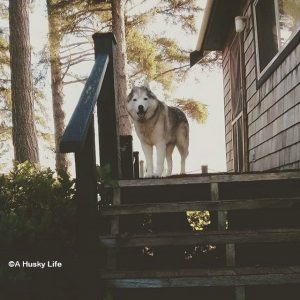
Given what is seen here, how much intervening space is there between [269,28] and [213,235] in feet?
13.1

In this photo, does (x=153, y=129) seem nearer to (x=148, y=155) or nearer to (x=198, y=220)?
(x=148, y=155)

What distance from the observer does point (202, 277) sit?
3250 millimetres

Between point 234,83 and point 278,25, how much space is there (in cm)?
347

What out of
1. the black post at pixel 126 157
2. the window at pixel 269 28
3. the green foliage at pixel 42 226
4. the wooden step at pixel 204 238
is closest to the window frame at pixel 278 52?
the window at pixel 269 28

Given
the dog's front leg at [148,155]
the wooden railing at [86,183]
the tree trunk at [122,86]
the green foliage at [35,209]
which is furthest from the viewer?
the tree trunk at [122,86]

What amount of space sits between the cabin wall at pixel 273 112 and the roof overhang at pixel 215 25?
0.57 metres

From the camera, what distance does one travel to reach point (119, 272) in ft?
10.9

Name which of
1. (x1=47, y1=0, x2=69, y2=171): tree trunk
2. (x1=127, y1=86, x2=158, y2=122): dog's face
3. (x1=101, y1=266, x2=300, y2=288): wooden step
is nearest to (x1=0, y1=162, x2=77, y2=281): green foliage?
(x1=101, y1=266, x2=300, y2=288): wooden step

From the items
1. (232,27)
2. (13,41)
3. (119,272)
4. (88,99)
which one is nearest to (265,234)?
(119,272)

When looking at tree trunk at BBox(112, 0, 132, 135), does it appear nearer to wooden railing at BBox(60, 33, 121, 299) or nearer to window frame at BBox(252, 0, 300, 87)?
window frame at BBox(252, 0, 300, 87)

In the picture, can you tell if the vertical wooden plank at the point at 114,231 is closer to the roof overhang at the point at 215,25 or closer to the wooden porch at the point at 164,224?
the wooden porch at the point at 164,224

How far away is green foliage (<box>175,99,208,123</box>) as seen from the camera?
16.8 metres

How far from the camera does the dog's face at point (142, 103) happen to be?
18.3ft

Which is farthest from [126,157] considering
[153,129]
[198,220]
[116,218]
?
[198,220]
